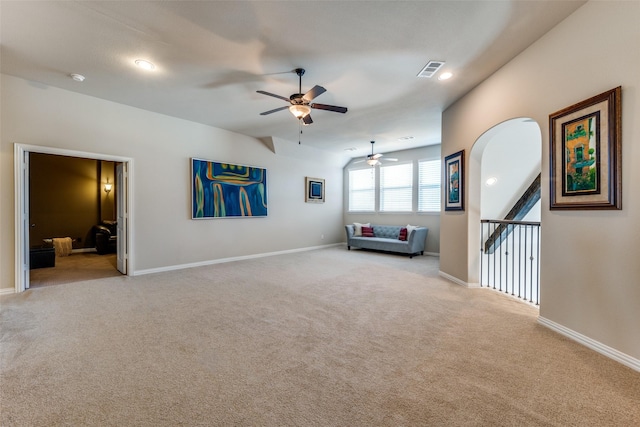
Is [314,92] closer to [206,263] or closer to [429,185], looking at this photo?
[206,263]

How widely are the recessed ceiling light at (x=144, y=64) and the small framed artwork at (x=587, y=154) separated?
460cm

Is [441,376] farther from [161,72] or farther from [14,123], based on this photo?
[14,123]

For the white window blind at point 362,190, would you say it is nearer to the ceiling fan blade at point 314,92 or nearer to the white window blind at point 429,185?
the white window blind at point 429,185

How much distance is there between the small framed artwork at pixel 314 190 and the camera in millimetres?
8144

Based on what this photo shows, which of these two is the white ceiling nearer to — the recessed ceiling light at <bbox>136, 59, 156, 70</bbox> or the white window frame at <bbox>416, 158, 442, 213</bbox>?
the recessed ceiling light at <bbox>136, 59, 156, 70</bbox>

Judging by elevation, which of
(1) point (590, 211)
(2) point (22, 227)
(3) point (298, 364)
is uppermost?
(1) point (590, 211)

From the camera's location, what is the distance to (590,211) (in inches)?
93.3

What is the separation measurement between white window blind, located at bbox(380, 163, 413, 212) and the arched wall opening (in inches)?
98.0

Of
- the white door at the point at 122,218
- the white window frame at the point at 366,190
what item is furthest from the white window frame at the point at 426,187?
the white door at the point at 122,218

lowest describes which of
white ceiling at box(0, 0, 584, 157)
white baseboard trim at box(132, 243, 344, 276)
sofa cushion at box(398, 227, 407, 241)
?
white baseboard trim at box(132, 243, 344, 276)

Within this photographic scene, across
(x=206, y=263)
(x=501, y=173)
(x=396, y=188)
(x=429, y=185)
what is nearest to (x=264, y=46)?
(x=206, y=263)

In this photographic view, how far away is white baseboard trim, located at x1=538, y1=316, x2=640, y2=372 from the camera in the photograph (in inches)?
81.2

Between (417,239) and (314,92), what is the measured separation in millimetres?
5040

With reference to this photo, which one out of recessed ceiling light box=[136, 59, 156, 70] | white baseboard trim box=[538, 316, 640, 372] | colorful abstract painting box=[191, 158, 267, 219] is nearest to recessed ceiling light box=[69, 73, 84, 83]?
recessed ceiling light box=[136, 59, 156, 70]
